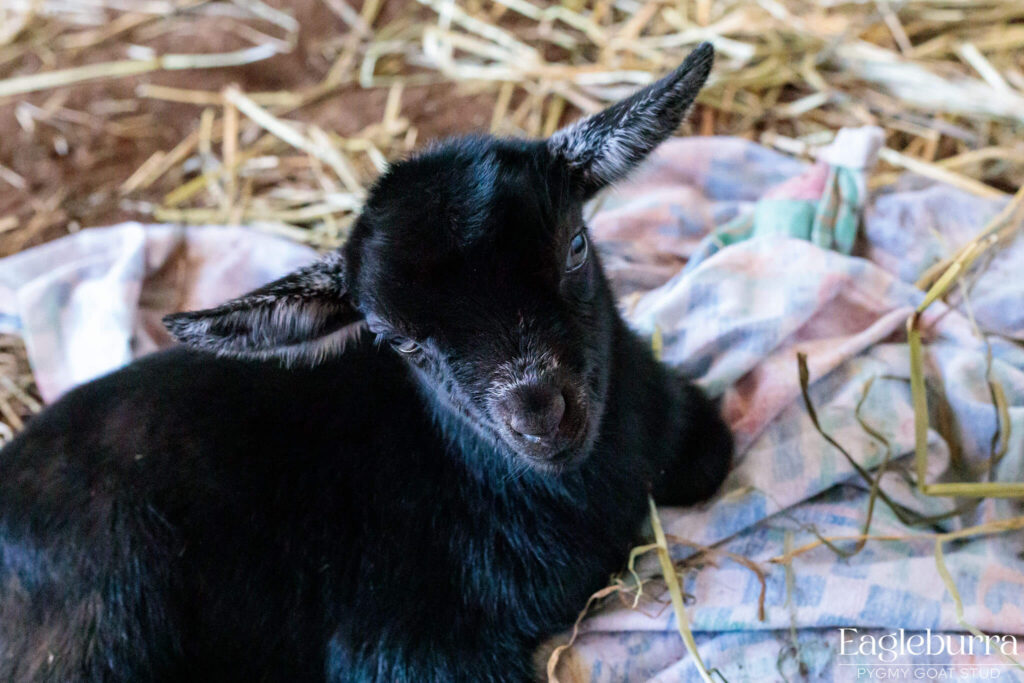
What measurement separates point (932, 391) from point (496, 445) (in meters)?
1.63

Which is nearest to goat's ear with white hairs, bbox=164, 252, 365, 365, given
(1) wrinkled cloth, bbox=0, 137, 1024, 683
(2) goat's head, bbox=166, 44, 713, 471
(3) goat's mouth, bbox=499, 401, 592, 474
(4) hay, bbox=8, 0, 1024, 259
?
(2) goat's head, bbox=166, 44, 713, 471

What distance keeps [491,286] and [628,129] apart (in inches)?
22.0

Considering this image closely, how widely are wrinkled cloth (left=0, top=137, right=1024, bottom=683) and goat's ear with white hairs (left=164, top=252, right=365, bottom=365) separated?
919 millimetres

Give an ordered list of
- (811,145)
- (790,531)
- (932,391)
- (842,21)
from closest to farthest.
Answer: (790,531) → (932,391) → (811,145) → (842,21)

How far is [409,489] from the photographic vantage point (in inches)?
90.4

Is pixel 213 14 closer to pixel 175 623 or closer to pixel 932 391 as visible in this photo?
pixel 175 623

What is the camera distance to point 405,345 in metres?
2.00

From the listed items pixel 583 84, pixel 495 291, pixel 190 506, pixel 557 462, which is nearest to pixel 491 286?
pixel 495 291

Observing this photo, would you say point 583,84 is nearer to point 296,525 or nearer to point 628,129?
point 628,129

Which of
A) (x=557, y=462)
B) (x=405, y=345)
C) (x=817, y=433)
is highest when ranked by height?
(x=405, y=345)

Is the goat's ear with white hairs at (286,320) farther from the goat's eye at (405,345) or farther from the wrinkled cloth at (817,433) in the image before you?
the wrinkled cloth at (817,433)

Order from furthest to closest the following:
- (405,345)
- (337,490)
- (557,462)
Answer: (337,490)
(405,345)
(557,462)

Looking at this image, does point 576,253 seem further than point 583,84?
No

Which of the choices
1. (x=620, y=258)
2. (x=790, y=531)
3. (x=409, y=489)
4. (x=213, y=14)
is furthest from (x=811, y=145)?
(x=213, y=14)
